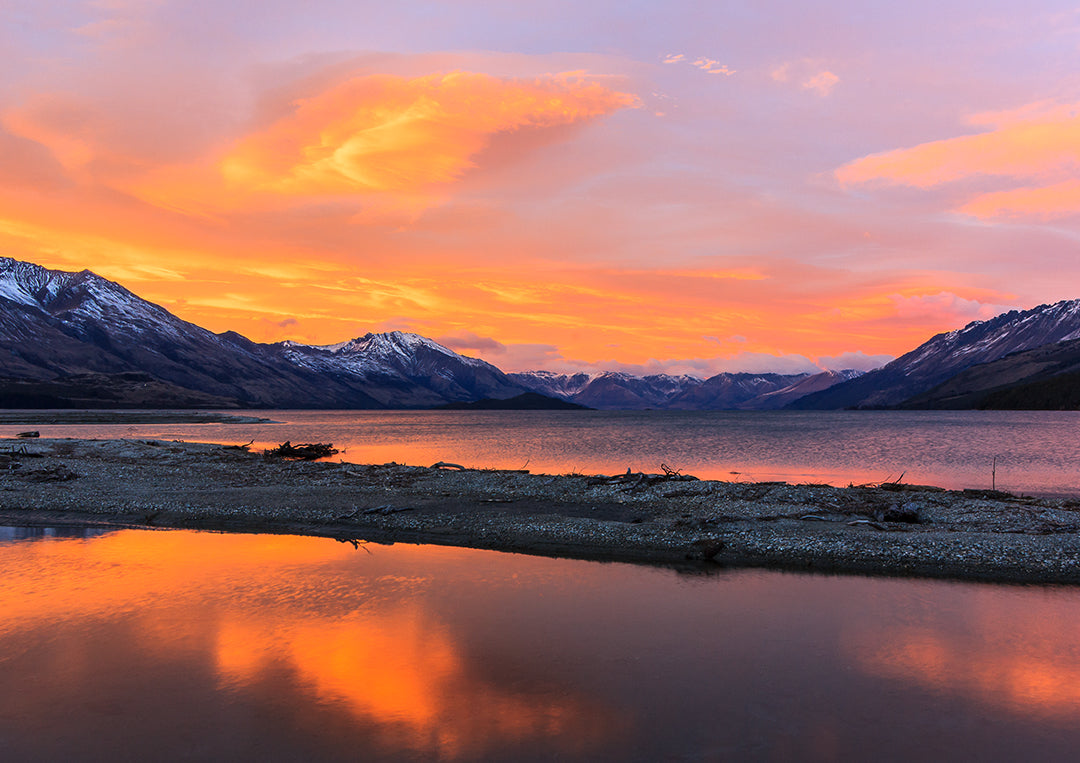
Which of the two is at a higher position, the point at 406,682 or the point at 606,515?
the point at 606,515

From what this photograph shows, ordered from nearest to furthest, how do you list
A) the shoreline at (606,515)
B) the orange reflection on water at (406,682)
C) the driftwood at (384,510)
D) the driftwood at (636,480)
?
the orange reflection on water at (406,682)
the shoreline at (606,515)
the driftwood at (384,510)
the driftwood at (636,480)

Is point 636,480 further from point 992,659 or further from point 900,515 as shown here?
point 992,659

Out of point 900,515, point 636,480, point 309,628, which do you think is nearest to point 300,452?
point 636,480

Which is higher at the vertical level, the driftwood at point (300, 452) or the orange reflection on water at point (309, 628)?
the driftwood at point (300, 452)

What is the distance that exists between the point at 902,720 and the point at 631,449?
7577 cm

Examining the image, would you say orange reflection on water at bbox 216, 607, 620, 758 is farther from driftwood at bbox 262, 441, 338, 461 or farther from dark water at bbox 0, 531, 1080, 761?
driftwood at bbox 262, 441, 338, 461

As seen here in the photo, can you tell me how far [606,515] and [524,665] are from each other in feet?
57.6

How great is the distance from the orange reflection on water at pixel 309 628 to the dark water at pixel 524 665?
0.27 ft

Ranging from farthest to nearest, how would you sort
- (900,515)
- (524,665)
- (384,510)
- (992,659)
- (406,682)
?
(384,510)
(900,515)
(992,659)
(524,665)
(406,682)

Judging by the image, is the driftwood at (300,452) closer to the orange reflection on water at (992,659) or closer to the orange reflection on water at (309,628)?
the orange reflection on water at (309,628)

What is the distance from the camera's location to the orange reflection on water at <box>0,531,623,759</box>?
12.4 meters

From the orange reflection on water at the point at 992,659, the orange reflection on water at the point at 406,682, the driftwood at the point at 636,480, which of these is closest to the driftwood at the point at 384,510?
the driftwood at the point at 636,480

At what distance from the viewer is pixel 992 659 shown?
15.4 m

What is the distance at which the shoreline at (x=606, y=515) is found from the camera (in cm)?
2430
